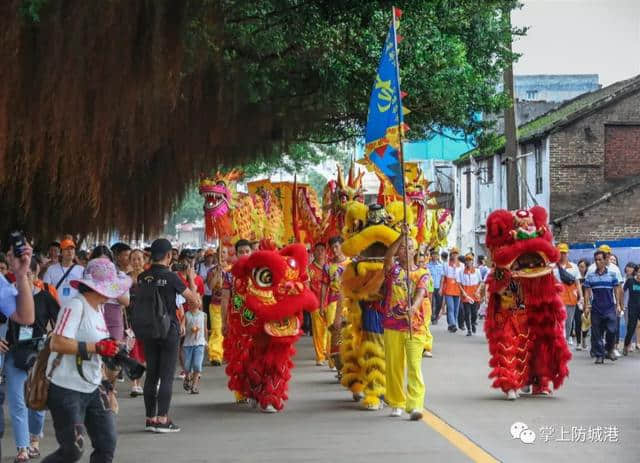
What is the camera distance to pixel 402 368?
1068cm

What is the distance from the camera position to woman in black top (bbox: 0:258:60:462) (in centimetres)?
818

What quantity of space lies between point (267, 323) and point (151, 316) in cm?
175

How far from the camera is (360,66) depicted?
53.3 ft

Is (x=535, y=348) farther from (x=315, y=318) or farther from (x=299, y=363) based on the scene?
(x=299, y=363)

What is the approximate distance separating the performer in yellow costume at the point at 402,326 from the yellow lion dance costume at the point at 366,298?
47 cm

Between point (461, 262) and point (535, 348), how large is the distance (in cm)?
1226

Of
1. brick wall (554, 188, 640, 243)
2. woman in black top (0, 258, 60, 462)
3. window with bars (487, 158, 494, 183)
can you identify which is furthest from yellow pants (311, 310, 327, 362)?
window with bars (487, 158, 494, 183)

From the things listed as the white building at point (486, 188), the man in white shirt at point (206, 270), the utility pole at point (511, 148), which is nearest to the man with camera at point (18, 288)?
the man in white shirt at point (206, 270)

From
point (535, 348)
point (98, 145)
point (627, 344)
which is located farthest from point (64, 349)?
point (627, 344)

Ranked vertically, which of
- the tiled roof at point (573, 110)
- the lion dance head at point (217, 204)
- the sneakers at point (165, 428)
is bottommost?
the sneakers at point (165, 428)

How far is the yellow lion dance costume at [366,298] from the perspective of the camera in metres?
11.3

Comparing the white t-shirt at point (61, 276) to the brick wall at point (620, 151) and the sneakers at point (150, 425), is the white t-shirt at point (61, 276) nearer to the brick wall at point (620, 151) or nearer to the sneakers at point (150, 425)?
the sneakers at point (150, 425)

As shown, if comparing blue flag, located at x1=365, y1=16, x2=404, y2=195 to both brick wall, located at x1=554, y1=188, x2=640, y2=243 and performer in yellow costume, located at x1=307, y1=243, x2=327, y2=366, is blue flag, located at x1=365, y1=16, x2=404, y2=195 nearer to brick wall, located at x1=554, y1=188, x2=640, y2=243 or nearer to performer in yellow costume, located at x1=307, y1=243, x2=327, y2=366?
performer in yellow costume, located at x1=307, y1=243, x2=327, y2=366

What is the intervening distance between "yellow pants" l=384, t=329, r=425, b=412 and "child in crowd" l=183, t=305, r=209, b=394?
2.73 m
